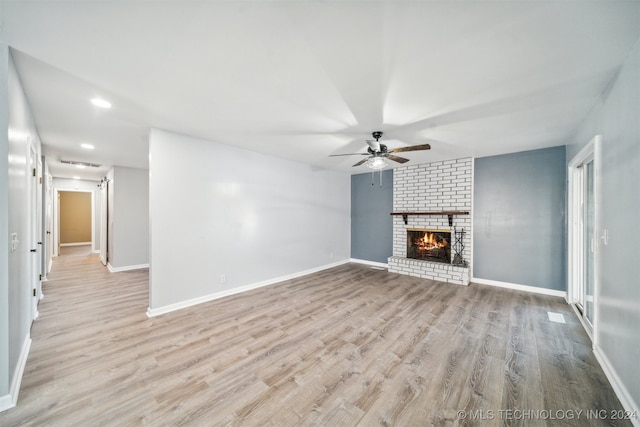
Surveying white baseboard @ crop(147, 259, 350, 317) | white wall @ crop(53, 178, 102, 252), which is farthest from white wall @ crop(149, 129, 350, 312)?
white wall @ crop(53, 178, 102, 252)

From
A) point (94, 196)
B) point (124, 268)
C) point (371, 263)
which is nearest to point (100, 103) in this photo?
point (124, 268)

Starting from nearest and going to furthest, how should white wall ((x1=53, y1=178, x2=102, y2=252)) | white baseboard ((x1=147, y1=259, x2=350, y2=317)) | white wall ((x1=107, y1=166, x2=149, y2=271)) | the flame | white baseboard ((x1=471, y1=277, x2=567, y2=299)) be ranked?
1. white baseboard ((x1=147, y1=259, x2=350, y2=317))
2. white baseboard ((x1=471, y1=277, x2=567, y2=299))
3. the flame
4. white wall ((x1=107, y1=166, x2=149, y2=271))
5. white wall ((x1=53, y1=178, x2=102, y2=252))

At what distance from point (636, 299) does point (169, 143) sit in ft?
16.1

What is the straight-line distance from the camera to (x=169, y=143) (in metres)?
3.37

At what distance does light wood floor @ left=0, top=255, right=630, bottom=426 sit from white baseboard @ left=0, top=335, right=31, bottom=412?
50 mm

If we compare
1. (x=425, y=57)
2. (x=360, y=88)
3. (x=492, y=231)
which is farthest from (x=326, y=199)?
(x=425, y=57)

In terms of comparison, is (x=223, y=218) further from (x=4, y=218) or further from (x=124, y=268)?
(x=124, y=268)

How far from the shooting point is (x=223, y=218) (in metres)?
3.97

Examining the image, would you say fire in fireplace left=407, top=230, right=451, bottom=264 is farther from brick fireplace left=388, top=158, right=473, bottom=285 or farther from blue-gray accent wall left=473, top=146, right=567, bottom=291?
blue-gray accent wall left=473, top=146, right=567, bottom=291

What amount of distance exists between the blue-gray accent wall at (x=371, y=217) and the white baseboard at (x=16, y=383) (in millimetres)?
5821

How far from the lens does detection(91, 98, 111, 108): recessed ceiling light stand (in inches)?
95.1

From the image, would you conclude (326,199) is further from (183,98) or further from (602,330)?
(602,330)

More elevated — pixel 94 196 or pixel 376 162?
pixel 376 162

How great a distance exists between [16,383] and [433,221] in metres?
6.06
